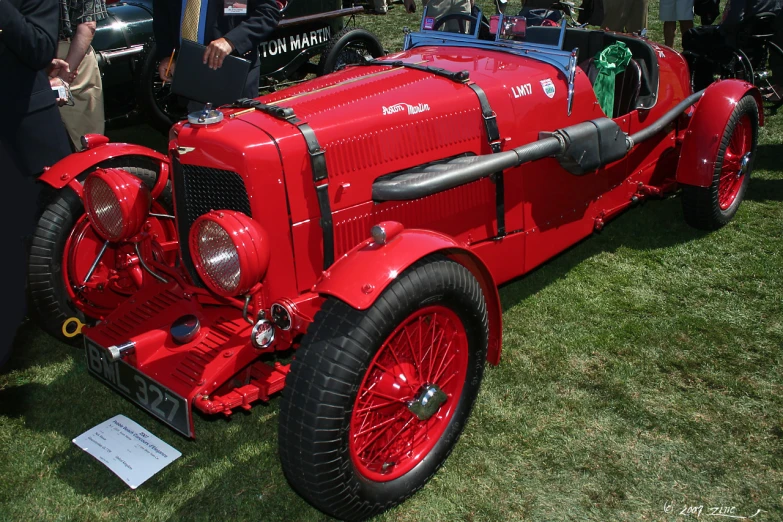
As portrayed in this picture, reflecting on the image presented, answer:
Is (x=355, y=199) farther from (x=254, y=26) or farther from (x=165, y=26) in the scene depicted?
(x=165, y=26)

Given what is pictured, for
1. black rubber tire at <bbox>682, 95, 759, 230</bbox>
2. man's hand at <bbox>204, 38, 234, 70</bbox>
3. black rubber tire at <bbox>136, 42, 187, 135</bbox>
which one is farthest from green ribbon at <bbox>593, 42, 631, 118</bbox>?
black rubber tire at <bbox>136, 42, 187, 135</bbox>

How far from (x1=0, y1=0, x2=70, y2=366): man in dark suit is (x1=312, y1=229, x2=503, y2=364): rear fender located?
5.46ft

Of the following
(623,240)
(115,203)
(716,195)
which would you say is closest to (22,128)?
(115,203)

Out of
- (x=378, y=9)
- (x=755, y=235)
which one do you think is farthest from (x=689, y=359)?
(x=378, y=9)

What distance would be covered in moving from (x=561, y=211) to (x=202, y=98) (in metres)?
2.07

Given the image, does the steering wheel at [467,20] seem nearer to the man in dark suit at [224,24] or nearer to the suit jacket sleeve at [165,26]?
the man in dark suit at [224,24]

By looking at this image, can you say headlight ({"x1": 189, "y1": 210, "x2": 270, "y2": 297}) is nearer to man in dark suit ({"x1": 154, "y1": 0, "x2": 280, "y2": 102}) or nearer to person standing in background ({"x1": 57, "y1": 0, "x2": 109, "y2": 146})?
man in dark suit ({"x1": 154, "y1": 0, "x2": 280, "y2": 102})

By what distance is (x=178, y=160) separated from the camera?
10.2 ft

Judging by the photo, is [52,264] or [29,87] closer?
[52,264]

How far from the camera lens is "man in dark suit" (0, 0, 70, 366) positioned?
328 centimetres

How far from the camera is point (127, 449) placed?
315 centimetres

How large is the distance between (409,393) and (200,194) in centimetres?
127

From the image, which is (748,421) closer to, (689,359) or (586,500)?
(689,359)

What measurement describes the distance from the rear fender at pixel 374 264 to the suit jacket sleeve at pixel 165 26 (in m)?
2.53
